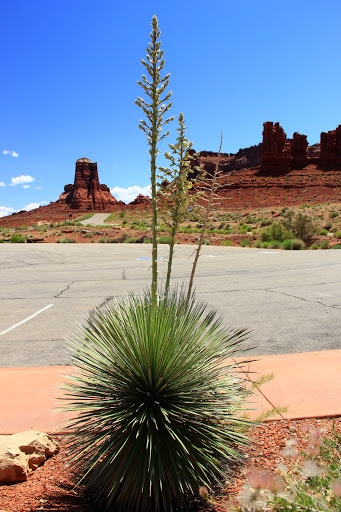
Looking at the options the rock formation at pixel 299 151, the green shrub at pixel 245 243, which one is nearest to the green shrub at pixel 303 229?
the green shrub at pixel 245 243

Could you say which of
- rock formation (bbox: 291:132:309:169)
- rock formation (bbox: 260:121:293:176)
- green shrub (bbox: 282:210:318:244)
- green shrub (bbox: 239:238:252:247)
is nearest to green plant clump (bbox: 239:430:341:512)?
green shrub (bbox: 239:238:252:247)

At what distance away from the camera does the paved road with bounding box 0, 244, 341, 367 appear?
257 inches

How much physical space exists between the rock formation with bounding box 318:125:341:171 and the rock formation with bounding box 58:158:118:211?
74.0 m

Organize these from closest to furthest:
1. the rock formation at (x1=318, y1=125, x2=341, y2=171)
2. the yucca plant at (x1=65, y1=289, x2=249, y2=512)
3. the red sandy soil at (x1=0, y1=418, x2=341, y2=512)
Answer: the yucca plant at (x1=65, y1=289, x2=249, y2=512), the red sandy soil at (x1=0, y1=418, x2=341, y2=512), the rock formation at (x1=318, y1=125, x2=341, y2=171)

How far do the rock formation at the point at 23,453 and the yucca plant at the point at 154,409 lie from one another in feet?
1.14

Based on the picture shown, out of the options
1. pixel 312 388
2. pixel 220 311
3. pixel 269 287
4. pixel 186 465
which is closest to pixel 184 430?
pixel 186 465

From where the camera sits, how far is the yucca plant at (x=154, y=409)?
2.59 m

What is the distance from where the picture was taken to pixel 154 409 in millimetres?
2748

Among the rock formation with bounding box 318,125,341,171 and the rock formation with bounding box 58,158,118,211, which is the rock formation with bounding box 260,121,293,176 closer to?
the rock formation with bounding box 318,125,341,171

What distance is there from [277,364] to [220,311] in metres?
3.56

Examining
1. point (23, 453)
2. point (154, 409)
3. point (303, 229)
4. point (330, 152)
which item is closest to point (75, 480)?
point (23, 453)

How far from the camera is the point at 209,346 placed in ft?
9.86

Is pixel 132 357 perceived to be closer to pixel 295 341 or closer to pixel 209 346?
pixel 209 346

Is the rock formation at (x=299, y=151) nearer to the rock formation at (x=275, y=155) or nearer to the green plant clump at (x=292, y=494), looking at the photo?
the rock formation at (x=275, y=155)
